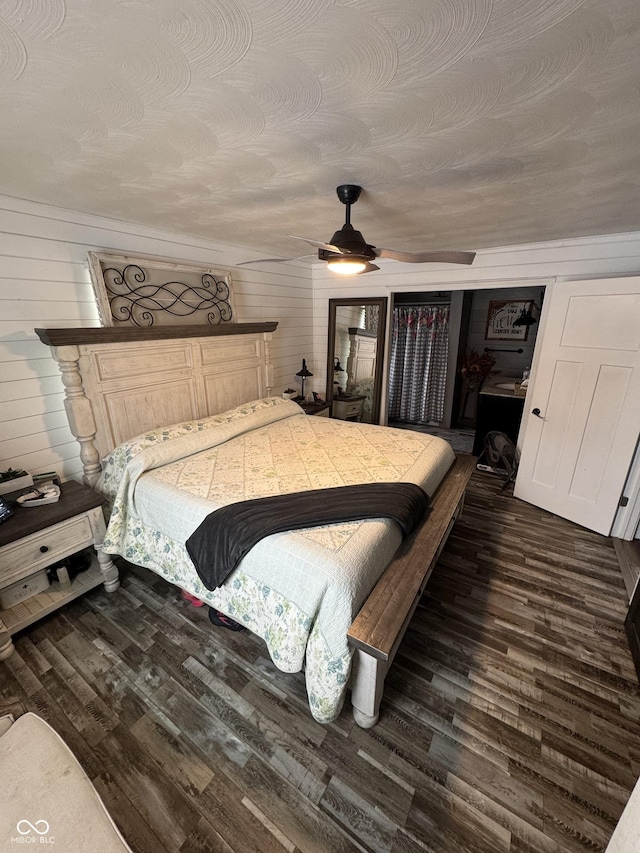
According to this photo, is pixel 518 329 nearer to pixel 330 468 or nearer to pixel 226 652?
pixel 330 468

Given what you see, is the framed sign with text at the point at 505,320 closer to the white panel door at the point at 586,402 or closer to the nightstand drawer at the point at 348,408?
the white panel door at the point at 586,402

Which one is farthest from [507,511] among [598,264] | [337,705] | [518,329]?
[518,329]

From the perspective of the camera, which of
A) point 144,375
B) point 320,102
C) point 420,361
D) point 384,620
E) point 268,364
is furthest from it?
point 420,361

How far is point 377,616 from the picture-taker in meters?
1.35

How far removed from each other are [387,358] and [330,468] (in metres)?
2.32

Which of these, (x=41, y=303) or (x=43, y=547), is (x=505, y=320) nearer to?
(x=41, y=303)

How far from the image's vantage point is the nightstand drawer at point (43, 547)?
1724 millimetres

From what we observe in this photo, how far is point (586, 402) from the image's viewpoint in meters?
2.78

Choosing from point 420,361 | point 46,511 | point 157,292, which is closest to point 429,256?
point 157,292

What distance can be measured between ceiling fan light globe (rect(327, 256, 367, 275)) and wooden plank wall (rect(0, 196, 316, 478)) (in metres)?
1.60

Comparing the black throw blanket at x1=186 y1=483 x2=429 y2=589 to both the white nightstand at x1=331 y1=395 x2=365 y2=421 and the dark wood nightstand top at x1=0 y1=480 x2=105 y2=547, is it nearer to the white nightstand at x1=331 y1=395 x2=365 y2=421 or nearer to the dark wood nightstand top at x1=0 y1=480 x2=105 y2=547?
the dark wood nightstand top at x1=0 y1=480 x2=105 y2=547

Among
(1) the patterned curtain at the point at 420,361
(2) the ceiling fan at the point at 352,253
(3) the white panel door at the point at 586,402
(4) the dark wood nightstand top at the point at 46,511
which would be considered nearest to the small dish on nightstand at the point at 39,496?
(4) the dark wood nightstand top at the point at 46,511

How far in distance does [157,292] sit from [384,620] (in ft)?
8.69

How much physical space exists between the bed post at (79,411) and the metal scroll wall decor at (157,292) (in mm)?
392
